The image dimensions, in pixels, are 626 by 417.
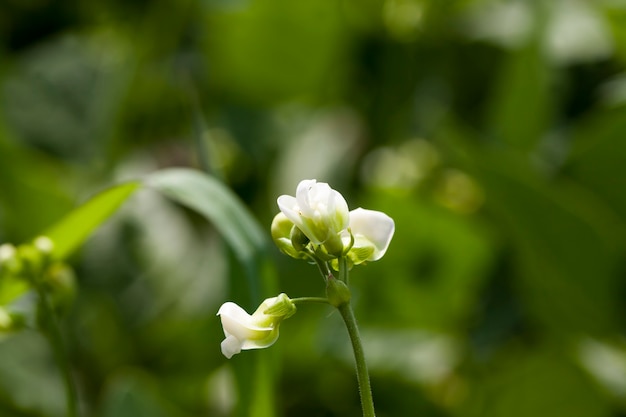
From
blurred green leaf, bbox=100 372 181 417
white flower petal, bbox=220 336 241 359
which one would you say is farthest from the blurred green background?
white flower petal, bbox=220 336 241 359

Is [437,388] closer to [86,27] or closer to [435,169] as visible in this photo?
[435,169]

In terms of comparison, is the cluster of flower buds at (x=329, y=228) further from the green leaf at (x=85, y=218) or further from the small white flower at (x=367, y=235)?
the green leaf at (x=85, y=218)

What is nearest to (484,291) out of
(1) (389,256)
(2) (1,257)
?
(1) (389,256)

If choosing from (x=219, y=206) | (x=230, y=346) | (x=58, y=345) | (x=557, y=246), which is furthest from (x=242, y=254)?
(x=557, y=246)

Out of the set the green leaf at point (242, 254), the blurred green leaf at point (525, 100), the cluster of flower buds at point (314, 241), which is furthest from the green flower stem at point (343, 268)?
the blurred green leaf at point (525, 100)

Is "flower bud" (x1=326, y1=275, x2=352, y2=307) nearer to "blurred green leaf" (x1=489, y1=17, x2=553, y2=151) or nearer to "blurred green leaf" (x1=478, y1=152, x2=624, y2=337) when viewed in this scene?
"blurred green leaf" (x1=478, y1=152, x2=624, y2=337)
